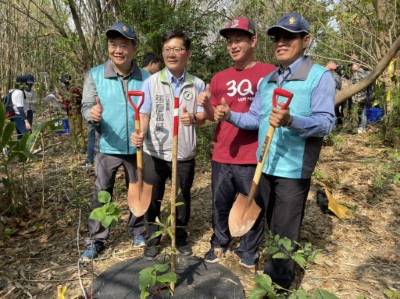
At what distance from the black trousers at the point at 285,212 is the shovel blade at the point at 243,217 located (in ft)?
0.41

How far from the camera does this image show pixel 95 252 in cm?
267

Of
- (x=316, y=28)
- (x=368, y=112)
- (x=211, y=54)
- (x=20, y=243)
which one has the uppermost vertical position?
Result: (x=316, y=28)

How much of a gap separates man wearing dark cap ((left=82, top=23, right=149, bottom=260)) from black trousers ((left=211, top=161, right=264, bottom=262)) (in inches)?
26.8

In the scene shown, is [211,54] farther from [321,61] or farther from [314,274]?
[321,61]

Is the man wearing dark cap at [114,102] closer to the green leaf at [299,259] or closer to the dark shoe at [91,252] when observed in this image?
the dark shoe at [91,252]

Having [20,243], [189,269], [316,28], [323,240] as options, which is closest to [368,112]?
[316,28]

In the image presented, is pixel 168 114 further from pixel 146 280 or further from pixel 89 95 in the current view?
pixel 146 280

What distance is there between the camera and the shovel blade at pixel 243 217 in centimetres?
217

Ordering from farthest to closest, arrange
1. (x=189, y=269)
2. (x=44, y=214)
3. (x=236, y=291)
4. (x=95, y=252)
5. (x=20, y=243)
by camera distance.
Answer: (x=44, y=214) → (x=20, y=243) → (x=95, y=252) → (x=189, y=269) → (x=236, y=291)

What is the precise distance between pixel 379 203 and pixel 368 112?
4902mm

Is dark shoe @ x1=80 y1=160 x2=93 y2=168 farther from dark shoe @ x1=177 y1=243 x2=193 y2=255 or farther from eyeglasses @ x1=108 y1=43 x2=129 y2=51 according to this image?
eyeglasses @ x1=108 y1=43 x2=129 y2=51

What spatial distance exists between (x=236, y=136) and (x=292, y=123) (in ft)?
2.27

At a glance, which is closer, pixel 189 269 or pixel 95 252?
pixel 189 269

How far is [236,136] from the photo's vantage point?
239 centimetres
